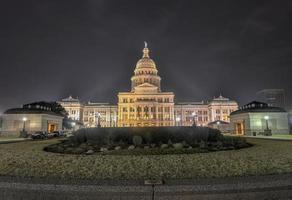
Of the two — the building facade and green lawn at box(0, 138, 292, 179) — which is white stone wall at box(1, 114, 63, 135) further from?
the building facade

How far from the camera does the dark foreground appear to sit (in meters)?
5.43

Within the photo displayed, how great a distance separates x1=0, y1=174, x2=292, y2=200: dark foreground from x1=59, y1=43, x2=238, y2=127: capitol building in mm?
101877

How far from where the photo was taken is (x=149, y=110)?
369 ft

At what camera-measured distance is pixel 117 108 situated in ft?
395

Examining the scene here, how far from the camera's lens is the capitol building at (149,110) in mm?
112312

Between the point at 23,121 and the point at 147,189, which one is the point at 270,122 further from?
the point at 23,121

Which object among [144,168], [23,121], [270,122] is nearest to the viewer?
[144,168]

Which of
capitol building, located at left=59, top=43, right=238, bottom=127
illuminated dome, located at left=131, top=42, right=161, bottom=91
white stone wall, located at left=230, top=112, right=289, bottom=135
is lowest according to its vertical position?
white stone wall, located at left=230, top=112, right=289, bottom=135

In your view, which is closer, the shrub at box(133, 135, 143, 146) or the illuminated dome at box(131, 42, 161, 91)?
the shrub at box(133, 135, 143, 146)

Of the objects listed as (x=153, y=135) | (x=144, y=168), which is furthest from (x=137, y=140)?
(x=144, y=168)

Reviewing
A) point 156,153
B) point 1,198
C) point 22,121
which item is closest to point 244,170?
point 156,153

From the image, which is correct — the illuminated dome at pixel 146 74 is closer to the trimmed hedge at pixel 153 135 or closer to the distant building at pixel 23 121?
the distant building at pixel 23 121

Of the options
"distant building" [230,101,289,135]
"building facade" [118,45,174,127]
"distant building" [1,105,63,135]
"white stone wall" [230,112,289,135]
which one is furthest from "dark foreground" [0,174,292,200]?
"building facade" [118,45,174,127]

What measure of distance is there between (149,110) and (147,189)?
351 ft
